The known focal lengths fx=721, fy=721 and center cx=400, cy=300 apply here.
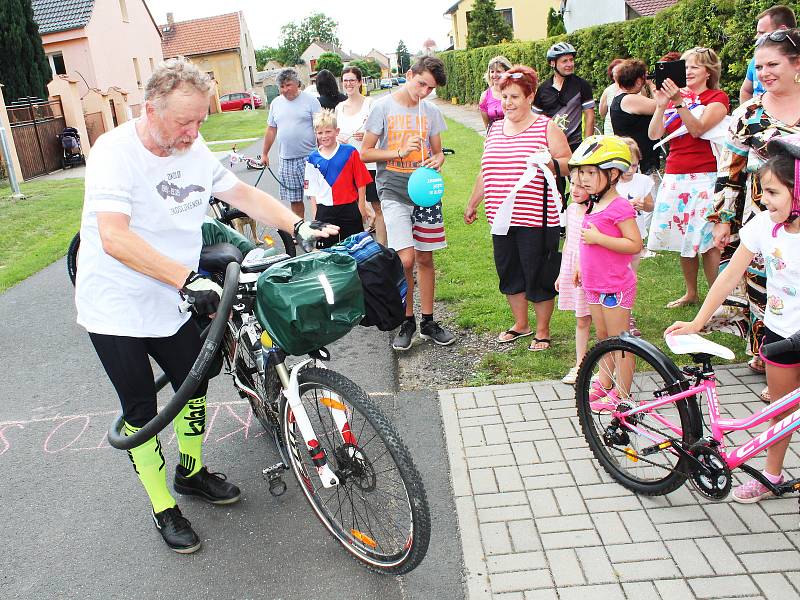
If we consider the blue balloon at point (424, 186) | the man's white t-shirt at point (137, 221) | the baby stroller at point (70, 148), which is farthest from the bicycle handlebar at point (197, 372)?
the baby stroller at point (70, 148)

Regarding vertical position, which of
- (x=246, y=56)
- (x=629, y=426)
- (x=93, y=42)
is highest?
(x=246, y=56)

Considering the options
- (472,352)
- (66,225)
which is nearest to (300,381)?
(472,352)

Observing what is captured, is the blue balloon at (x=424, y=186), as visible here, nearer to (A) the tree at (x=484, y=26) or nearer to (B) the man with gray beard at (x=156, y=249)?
(B) the man with gray beard at (x=156, y=249)

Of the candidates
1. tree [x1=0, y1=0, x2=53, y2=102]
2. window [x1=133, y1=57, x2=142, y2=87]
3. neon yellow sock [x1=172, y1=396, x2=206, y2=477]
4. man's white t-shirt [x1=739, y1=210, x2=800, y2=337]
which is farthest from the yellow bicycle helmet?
window [x1=133, y1=57, x2=142, y2=87]

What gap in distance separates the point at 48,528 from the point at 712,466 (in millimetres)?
3342

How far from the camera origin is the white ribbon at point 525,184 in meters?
5.04

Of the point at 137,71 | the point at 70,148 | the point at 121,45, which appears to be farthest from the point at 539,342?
the point at 137,71

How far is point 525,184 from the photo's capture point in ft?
16.9

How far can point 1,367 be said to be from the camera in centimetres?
612

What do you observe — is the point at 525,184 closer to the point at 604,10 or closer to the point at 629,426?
the point at 629,426

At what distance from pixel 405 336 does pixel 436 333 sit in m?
0.26

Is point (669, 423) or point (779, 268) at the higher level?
point (779, 268)

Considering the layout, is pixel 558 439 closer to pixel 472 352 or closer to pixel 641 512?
pixel 641 512

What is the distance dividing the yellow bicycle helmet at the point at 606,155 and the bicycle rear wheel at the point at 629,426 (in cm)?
102
